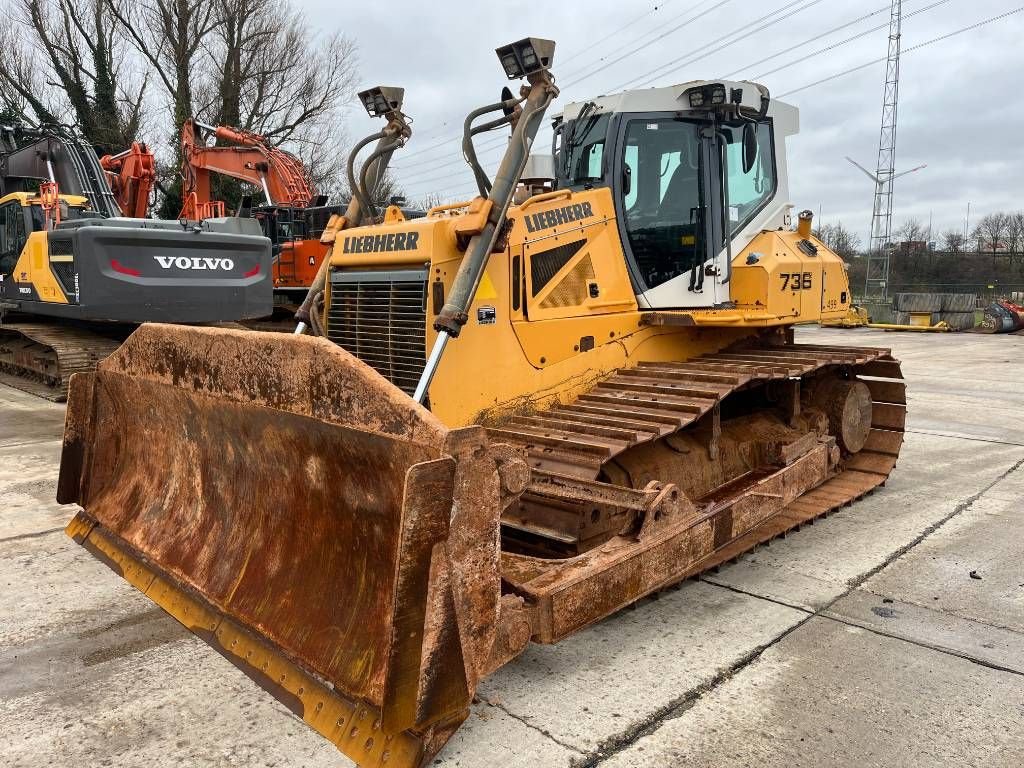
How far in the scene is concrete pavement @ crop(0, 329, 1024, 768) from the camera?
271 cm

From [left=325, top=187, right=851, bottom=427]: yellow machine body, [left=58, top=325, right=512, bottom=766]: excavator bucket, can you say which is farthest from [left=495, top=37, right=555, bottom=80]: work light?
[left=58, top=325, right=512, bottom=766]: excavator bucket

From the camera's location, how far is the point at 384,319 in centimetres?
434

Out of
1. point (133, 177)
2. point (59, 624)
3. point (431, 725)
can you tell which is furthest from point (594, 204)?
point (133, 177)

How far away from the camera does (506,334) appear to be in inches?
165

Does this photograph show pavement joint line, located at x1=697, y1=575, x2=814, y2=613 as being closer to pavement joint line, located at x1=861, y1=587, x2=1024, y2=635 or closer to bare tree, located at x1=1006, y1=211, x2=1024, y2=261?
pavement joint line, located at x1=861, y1=587, x2=1024, y2=635

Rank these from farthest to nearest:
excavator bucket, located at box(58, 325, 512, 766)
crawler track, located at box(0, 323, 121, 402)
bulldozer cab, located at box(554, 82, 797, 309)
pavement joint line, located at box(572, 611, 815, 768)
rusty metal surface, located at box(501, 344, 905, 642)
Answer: crawler track, located at box(0, 323, 121, 402), bulldozer cab, located at box(554, 82, 797, 309), rusty metal surface, located at box(501, 344, 905, 642), pavement joint line, located at box(572, 611, 815, 768), excavator bucket, located at box(58, 325, 512, 766)

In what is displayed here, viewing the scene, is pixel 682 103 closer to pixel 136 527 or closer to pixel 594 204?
pixel 594 204

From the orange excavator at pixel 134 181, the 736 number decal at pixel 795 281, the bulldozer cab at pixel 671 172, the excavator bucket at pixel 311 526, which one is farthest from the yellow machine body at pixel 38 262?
the 736 number decal at pixel 795 281

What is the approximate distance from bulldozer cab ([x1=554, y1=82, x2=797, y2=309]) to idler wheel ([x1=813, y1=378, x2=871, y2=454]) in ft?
3.86

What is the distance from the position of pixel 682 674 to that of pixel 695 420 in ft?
4.66

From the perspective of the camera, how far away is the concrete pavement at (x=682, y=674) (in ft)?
8.88

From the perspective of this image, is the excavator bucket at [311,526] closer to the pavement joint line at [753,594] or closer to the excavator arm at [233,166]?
the pavement joint line at [753,594]

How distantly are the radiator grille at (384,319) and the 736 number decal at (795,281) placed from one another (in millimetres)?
2700

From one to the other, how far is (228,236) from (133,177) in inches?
169
